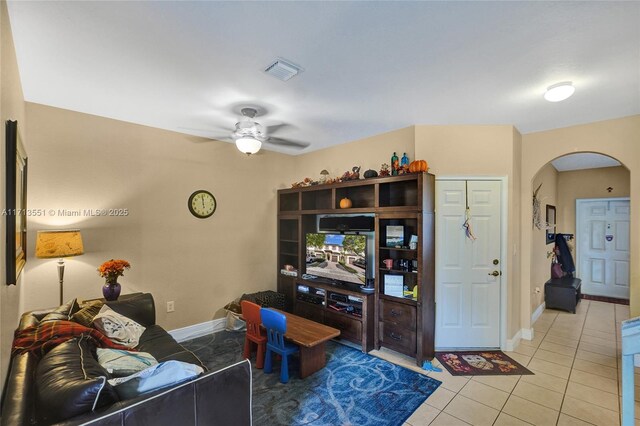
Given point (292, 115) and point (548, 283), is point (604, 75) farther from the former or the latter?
point (548, 283)

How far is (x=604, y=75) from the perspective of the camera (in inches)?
93.9

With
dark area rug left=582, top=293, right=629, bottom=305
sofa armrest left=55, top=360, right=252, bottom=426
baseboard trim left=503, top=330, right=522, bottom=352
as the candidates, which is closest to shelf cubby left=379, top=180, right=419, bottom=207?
baseboard trim left=503, top=330, right=522, bottom=352

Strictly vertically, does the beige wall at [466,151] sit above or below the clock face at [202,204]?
above

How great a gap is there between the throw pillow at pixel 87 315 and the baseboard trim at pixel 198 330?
4.31 feet

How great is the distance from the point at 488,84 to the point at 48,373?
354 centimetres

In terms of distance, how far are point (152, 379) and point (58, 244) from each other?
6.69 feet

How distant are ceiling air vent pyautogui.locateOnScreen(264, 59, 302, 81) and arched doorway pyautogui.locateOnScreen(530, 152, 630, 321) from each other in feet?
16.3

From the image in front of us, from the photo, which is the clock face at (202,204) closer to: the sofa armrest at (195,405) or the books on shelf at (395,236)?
the books on shelf at (395,236)

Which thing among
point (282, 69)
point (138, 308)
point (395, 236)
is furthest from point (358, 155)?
point (138, 308)

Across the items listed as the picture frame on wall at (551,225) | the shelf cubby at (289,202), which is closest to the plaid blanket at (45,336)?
the shelf cubby at (289,202)

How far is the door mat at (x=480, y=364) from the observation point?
3.02m

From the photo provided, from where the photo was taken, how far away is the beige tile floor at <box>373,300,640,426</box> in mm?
2326

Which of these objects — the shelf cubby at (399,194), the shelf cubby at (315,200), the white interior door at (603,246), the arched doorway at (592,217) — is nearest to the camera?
the shelf cubby at (399,194)

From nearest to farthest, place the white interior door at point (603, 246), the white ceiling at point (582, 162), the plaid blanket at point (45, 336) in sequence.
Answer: the plaid blanket at point (45, 336), the white ceiling at point (582, 162), the white interior door at point (603, 246)
